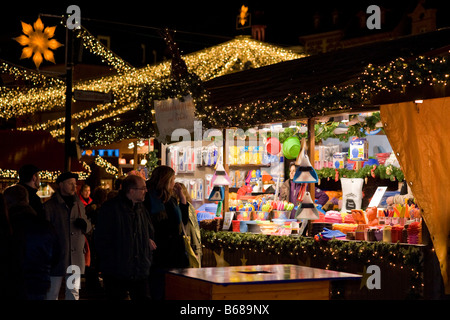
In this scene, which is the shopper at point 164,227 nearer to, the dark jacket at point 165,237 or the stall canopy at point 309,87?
the dark jacket at point 165,237

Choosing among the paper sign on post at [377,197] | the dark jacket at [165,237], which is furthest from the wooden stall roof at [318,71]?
the dark jacket at [165,237]

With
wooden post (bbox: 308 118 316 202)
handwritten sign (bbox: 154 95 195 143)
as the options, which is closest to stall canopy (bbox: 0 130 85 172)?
handwritten sign (bbox: 154 95 195 143)

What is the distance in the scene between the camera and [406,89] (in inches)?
363

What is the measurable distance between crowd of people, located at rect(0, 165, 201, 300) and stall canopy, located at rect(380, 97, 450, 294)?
9.48 feet

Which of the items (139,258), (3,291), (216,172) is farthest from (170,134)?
(3,291)

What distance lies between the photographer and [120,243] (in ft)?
24.4

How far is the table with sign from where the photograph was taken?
6730 mm

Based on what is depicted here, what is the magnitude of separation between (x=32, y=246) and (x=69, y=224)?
2.69 metres

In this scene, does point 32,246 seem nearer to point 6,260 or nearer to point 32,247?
point 32,247

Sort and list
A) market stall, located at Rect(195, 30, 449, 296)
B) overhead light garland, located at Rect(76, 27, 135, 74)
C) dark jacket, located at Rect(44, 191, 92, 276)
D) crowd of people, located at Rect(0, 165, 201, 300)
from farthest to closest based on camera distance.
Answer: overhead light garland, located at Rect(76, 27, 135, 74), market stall, located at Rect(195, 30, 449, 296), dark jacket, located at Rect(44, 191, 92, 276), crowd of people, located at Rect(0, 165, 201, 300)

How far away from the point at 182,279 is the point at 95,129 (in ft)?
31.5

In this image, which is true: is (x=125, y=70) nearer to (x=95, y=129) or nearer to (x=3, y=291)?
(x=95, y=129)

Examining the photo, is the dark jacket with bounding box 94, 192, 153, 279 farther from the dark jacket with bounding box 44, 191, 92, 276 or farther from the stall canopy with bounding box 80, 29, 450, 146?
the stall canopy with bounding box 80, 29, 450, 146

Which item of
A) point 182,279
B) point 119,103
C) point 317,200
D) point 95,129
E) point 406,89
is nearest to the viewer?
point 182,279
